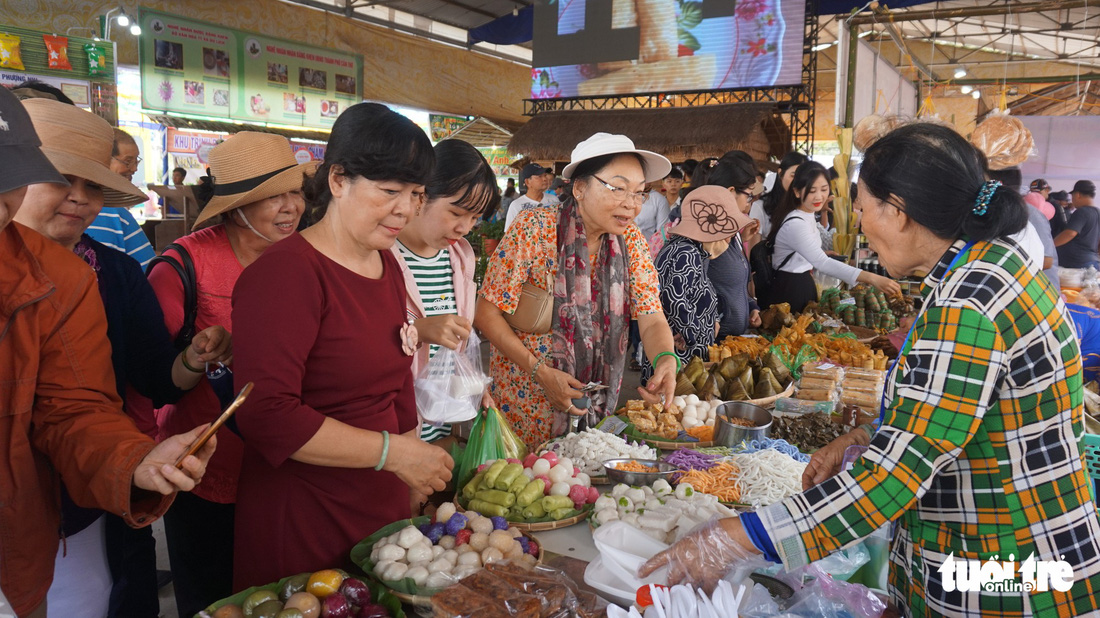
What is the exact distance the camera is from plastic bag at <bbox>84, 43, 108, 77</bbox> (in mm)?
4539

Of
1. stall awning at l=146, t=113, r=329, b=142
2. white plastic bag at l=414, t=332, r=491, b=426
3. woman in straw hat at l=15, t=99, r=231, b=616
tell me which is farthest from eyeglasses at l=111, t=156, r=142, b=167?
stall awning at l=146, t=113, r=329, b=142

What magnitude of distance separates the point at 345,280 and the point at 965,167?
123 centimetres

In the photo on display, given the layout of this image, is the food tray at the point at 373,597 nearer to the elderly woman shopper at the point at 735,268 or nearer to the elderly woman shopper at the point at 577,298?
the elderly woman shopper at the point at 577,298

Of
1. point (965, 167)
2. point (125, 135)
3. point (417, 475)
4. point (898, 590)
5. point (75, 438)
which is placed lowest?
point (898, 590)

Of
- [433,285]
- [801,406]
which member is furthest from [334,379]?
[801,406]

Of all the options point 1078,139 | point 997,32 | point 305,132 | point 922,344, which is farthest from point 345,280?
point 997,32

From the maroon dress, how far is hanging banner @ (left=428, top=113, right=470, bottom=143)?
41.0 feet

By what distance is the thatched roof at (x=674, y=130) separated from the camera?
8750 millimetres

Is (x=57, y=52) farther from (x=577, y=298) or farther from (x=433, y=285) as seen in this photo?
(x=577, y=298)

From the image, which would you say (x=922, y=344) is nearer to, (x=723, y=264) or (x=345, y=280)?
(x=345, y=280)

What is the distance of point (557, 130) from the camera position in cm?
1023

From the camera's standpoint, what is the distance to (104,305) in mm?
1705

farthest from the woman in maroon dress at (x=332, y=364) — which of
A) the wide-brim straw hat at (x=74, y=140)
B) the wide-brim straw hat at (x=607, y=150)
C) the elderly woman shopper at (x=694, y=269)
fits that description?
the elderly woman shopper at (x=694, y=269)

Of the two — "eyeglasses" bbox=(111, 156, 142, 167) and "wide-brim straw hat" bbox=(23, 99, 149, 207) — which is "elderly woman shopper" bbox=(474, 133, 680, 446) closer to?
"wide-brim straw hat" bbox=(23, 99, 149, 207)
